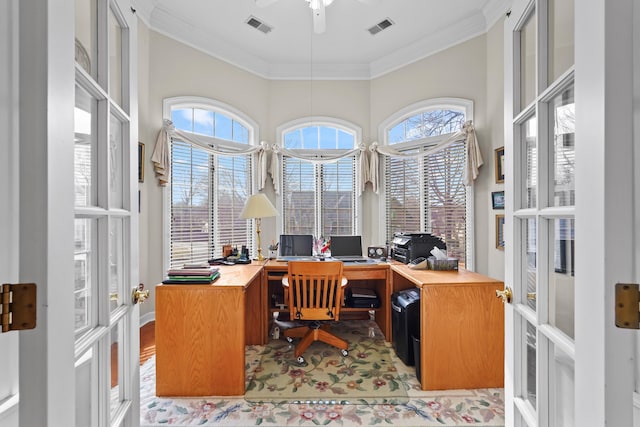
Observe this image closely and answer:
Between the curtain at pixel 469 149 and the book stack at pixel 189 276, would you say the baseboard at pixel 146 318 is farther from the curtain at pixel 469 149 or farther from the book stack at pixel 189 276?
the curtain at pixel 469 149

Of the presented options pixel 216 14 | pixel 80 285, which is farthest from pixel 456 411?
pixel 216 14

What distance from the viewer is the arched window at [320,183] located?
3.96 metres

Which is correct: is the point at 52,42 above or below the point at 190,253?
above

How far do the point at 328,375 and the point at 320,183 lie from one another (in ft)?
8.11

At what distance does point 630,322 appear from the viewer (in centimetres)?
55

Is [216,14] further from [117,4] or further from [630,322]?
[630,322]

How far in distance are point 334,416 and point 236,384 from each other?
0.68 metres

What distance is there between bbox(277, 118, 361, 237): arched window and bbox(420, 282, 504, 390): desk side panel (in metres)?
2.02

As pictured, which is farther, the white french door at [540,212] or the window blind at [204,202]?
the window blind at [204,202]

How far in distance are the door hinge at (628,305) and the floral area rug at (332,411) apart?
152cm

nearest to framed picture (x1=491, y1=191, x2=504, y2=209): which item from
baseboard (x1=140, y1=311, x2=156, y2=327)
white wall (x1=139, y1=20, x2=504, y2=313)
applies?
white wall (x1=139, y1=20, x2=504, y2=313)

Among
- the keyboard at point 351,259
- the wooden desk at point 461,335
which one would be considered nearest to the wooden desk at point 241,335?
the wooden desk at point 461,335

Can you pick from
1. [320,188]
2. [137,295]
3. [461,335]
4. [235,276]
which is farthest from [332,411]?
[320,188]

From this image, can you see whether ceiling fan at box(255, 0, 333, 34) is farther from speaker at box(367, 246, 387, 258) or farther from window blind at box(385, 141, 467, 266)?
speaker at box(367, 246, 387, 258)
